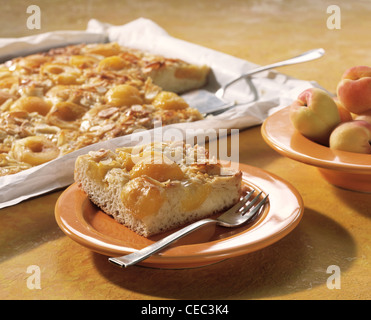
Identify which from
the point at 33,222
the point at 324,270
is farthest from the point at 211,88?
the point at 324,270

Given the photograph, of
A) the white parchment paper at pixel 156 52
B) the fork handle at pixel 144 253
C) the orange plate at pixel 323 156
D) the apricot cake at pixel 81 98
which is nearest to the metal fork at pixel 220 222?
the fork handle at pixel 144 253

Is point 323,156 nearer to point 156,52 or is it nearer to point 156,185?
point 156,185

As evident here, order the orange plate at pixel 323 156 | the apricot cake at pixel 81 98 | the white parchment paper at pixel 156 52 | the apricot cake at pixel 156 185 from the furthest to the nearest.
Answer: the apricot cake at pixel 81 98 → the white parchment paper at pixel 156 52 → the orange plate at pixel 323 156 → the apricot cake at pixel 156 185

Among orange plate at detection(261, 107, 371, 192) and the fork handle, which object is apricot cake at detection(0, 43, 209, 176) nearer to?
orange plate at detection(261, 107, 371, 192)

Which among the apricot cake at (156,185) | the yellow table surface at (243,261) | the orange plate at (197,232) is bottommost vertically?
the yellow table surface at (243,261)

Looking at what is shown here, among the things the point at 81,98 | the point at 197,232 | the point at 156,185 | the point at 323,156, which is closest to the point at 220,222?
the point at 197,232

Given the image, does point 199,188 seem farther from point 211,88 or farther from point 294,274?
point 211,88

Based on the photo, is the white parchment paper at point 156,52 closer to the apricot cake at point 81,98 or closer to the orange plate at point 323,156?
the apricot cake at point 81,98
